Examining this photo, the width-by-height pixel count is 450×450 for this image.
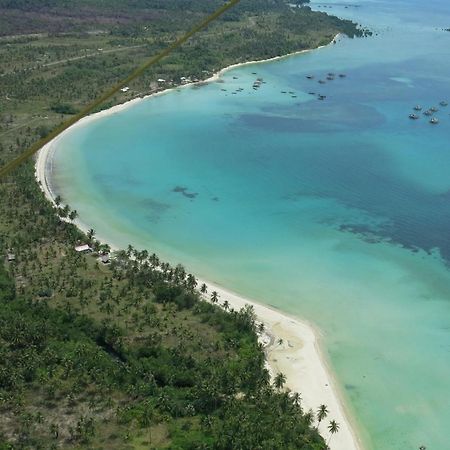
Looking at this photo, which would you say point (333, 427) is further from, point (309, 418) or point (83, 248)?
point (83, 248)

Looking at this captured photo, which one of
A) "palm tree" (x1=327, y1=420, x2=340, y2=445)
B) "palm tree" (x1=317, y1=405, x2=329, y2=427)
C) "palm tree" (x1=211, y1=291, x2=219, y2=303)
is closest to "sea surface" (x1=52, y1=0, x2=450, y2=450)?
"palm tree" (x1=327, y1=420, x2=340, y2=445)

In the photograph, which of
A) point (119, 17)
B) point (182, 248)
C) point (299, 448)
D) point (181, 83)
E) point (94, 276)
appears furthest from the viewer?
point (119, 17)

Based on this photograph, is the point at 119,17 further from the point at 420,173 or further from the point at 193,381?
the point at 193,381

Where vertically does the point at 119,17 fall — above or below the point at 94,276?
above

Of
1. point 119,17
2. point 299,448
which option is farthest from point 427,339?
point 119,17

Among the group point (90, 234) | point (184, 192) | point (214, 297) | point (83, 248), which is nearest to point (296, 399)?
→ point (214, 297)

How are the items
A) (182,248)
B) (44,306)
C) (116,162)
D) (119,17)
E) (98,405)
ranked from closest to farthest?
(98,405), (44,306), (182,248), (116,162), (119,17)
